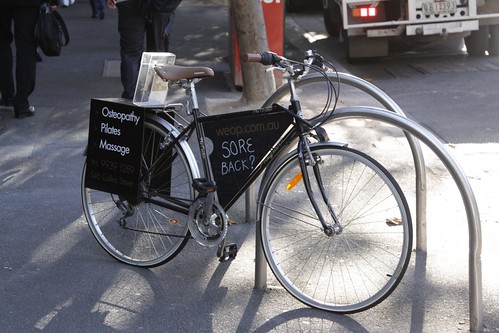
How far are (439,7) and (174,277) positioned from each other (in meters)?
7.68

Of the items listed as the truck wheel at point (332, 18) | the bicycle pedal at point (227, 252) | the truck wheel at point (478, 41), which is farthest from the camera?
the truck wheel at point (332, 18)

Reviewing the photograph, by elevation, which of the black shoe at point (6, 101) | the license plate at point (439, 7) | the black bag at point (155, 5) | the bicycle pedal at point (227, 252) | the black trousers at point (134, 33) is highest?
the black bag at point (155, 5)

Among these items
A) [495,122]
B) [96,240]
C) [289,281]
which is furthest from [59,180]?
[495,122]

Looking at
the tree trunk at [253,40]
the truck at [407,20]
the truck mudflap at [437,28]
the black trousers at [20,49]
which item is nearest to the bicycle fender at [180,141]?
the black trousers at [20,49]

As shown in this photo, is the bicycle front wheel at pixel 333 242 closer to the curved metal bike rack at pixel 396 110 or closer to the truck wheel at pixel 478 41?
the curved metal bike rack at pixel 396 110

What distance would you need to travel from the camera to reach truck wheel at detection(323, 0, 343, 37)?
46.6 ft

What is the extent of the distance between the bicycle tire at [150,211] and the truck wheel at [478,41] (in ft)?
27.1

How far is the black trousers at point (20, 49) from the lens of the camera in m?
8.16

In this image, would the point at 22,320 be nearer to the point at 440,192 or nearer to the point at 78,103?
the point at 440,192

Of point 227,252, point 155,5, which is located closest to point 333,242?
point 227,252

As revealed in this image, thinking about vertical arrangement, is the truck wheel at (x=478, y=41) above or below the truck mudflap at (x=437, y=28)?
below

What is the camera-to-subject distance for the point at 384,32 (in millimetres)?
11727

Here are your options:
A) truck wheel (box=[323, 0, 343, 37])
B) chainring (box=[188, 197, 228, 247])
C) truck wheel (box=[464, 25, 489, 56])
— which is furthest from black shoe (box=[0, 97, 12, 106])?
truck wheel (box=[464, 25, 489, 56])

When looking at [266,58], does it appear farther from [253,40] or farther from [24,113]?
[24,113]
